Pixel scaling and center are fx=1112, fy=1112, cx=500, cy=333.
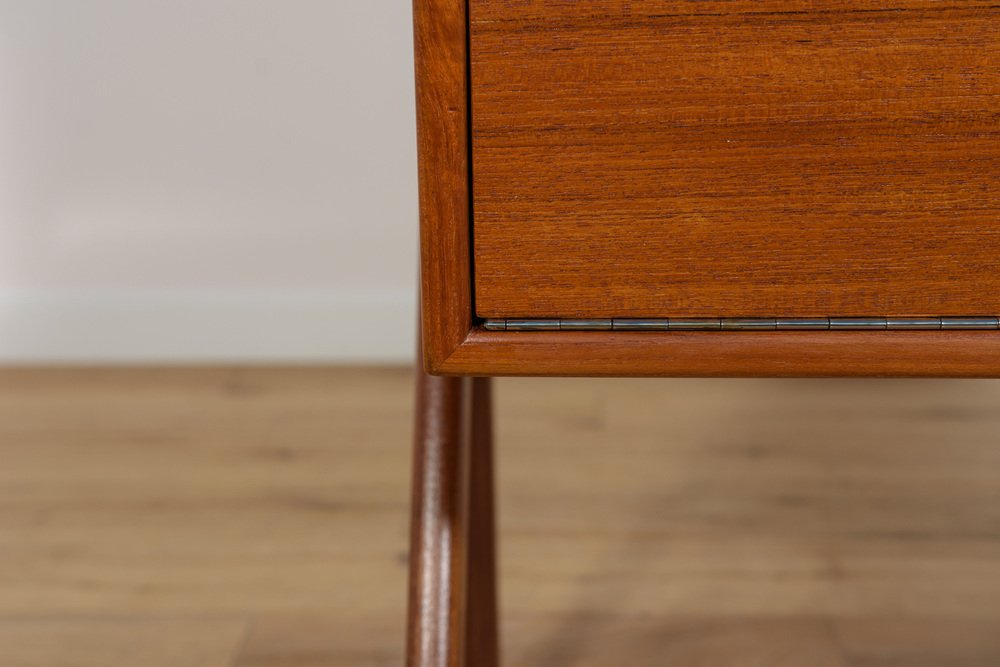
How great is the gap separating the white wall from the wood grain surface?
1068mm

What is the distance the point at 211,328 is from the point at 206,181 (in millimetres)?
178

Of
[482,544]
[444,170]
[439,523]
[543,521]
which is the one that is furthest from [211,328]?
[444,170]

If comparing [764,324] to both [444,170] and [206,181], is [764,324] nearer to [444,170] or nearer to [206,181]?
[444,170]

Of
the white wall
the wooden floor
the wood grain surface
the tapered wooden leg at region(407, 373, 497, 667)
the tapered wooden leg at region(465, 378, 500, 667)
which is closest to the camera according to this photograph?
the wood grain surface

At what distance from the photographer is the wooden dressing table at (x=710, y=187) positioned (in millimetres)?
266

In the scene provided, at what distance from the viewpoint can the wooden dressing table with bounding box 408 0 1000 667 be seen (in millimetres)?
266

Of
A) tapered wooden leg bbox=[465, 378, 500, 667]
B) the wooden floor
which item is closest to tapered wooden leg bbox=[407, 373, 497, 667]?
tapered wooden leg bbox=[465, 378, 500, 667]

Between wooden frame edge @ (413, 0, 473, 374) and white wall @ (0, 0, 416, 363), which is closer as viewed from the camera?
wooden frame edge @ (413, 0, 473, 374)

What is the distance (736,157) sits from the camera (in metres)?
0.27

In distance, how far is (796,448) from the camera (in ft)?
3.53

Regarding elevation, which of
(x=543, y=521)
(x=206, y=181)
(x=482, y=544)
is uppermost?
(x=206, y=181)

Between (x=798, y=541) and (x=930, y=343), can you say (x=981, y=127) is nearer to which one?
(x=930, y=343)

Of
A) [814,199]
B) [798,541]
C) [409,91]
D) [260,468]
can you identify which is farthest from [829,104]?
[409,91]

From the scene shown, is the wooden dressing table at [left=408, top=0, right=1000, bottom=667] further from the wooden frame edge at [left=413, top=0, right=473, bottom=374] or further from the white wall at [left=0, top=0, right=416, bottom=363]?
the white wall at [left=0, top=0, right=416, bottom=363]
